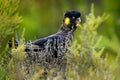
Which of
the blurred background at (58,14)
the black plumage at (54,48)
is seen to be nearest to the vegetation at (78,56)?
the black plumage at (54,48)

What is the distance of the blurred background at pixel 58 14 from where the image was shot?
21047 mm

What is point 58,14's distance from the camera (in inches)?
985

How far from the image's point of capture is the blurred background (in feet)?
69.1

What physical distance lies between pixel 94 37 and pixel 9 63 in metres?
0.89

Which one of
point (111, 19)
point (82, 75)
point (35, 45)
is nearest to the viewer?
point (82, 75)

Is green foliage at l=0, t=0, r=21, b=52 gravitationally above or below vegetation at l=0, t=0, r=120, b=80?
above

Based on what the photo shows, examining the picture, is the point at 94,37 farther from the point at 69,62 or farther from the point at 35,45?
the point at 35,45

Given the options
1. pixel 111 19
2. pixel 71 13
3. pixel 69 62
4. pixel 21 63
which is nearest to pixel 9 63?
pixel 21 63

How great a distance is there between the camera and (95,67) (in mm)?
7348

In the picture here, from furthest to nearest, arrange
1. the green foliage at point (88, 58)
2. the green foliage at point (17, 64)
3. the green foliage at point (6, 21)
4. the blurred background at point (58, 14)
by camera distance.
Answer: the blurred background at point (58, 14), the green foliage at point (6, 21), the green foliage at point (17, 64), the green foliage at point (88, 58)

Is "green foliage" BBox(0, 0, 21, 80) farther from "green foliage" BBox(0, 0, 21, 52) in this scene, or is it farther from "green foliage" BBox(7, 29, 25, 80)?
"green foliage" BBox(7, 29, 25, 80)

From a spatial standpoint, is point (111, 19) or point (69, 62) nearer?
point (69, 62)

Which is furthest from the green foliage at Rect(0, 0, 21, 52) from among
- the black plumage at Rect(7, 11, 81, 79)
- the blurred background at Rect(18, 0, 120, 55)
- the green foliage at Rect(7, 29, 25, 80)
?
the blurred background at Rect(18, 0, 120, 55)

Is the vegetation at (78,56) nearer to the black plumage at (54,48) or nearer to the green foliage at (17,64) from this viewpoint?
the green foliage at (17,64)
